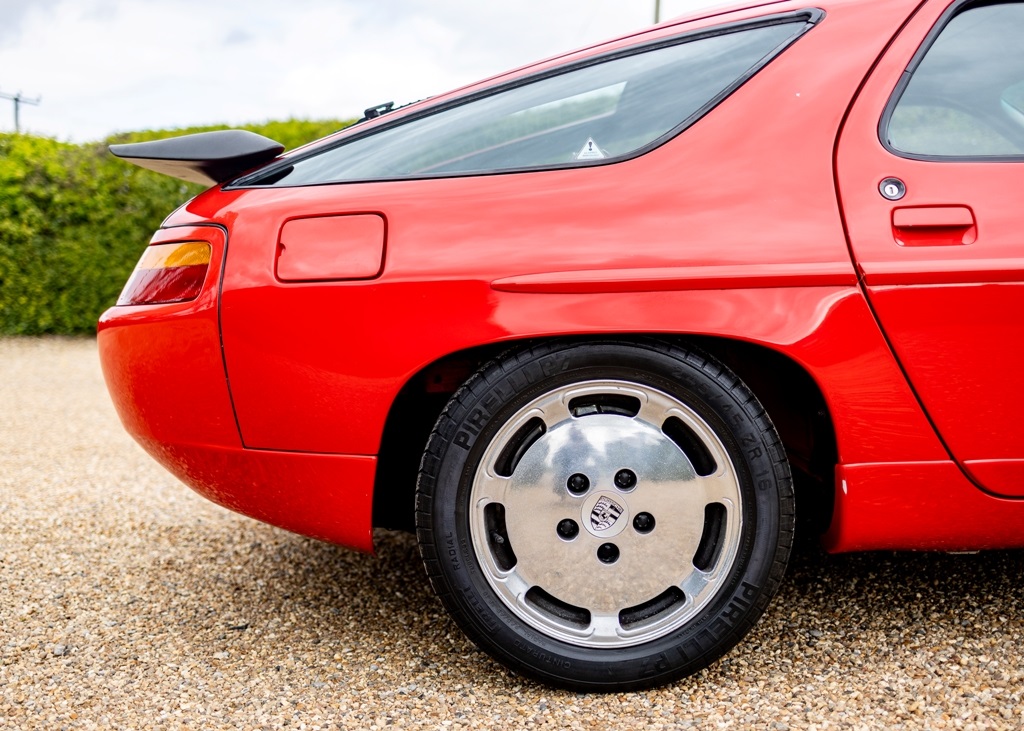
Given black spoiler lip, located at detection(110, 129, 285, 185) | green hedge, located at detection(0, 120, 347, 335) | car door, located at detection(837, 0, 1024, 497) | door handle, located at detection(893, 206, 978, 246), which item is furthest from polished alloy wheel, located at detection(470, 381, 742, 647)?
green hedge, located at detection(0, 120, 347, 335)

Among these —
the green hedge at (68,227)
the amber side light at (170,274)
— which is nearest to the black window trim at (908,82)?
the amber side light at (170,274)

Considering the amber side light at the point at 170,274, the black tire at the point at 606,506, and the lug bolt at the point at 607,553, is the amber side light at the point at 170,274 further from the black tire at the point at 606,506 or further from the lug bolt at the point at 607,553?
the lug bolt at the point at 607,553

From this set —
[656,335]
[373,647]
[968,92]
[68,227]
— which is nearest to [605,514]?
[656,335]

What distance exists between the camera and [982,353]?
1.63 metres

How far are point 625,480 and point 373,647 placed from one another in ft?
2.61

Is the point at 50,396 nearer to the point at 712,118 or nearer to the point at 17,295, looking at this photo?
the point at 17,295

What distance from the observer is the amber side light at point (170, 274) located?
1.83 m

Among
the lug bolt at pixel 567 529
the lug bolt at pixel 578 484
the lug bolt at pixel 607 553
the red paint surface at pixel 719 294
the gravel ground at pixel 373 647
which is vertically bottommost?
the gravel ground at pixel 373 647

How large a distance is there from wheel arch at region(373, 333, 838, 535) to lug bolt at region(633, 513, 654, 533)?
1.22ft

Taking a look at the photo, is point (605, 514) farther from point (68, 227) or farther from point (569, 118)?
point (68, 227)

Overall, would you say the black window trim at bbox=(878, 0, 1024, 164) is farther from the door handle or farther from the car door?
the door handle

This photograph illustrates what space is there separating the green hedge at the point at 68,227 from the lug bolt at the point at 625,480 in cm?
766

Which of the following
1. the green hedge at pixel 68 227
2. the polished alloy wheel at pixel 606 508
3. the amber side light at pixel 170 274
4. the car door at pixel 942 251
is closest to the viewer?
the car door at pixel 942 251

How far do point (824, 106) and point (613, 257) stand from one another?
56 cm
